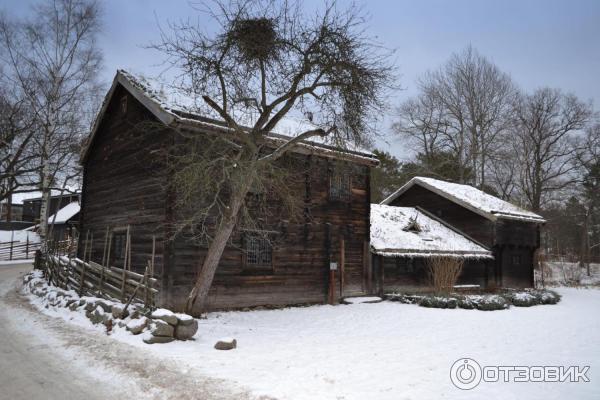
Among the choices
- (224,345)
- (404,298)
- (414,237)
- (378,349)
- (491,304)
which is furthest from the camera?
(414,237)

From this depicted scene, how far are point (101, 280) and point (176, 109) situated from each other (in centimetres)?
554

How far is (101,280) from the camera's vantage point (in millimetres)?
13289

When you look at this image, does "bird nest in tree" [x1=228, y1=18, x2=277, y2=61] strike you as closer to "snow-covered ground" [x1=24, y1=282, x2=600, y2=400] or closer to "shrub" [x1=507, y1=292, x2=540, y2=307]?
"snow-covered ground" [x1=24, y1=282, x2=600, y2=400]

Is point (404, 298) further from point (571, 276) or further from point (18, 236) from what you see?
point (18, 236)

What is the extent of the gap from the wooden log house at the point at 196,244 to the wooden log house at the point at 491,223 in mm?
9448

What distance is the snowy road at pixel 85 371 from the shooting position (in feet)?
21.2

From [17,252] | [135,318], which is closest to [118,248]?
[135,318]

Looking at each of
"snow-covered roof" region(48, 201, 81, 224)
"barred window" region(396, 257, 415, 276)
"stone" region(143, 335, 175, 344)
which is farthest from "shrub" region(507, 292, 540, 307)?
"snow-covered roof" region(48, 201, 81, 224)

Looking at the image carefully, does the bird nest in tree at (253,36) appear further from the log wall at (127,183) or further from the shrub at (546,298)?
the shrub at (546,298)

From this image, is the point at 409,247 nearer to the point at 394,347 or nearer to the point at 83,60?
the point at 394,347

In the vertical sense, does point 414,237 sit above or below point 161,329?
above

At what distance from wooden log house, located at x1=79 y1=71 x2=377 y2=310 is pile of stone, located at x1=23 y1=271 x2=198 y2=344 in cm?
166

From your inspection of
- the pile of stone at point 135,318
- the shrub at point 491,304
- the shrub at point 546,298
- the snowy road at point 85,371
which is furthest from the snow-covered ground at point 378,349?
the shrub at point 546,298

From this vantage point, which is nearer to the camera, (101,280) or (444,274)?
(101,280)
